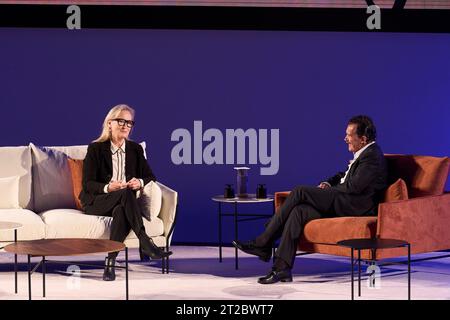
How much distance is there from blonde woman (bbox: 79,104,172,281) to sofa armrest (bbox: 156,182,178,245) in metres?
0.19

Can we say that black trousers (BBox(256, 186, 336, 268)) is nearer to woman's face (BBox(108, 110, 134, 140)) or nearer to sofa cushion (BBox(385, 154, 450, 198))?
sofa cushion (BBox(385, 154, 450, 198))

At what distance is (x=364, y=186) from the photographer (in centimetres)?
682

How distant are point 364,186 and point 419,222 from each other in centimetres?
47

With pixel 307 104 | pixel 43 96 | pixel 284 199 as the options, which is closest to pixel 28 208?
pixel 43 96

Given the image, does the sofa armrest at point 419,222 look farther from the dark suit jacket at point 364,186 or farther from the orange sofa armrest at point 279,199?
the orange sofa armrest at point 279,199

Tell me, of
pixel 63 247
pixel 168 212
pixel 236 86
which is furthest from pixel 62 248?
pixel 236 86

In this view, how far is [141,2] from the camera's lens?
8.60 m

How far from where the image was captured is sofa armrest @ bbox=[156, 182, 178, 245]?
7031 mm

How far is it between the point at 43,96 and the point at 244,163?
1.93 meters

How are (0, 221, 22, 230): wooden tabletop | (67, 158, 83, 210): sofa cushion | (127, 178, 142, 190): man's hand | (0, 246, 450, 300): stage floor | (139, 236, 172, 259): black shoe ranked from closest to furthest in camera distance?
(0, 246, 450, 300): stage floor
(0, 221, 22, 230): wooden tabletop
(139, 236, 172, 259): black shoe
(127, 178, 142, 190): man's hand
(67, 158, 83, 210): sofa cushion

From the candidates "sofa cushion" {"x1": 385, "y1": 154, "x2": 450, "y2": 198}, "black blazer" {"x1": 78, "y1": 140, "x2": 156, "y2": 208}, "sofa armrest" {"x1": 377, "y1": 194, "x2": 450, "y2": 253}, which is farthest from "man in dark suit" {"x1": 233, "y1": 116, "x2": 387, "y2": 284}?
"black blazer" {"x1": 78, "y1": 140, "x2": 156, "y2": 208}

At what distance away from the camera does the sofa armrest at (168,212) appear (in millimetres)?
7031

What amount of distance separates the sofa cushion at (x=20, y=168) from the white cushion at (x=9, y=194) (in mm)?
61

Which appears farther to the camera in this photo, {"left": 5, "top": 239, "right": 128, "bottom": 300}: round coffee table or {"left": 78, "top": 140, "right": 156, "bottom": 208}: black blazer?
{"left": 78, "top": 140, "right": 156, "bottom": 208}: black blazer
